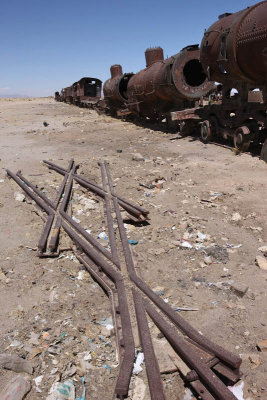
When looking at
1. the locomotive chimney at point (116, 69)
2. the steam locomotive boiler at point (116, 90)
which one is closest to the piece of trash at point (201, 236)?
the steam locomotive boiler at point (116, 90)

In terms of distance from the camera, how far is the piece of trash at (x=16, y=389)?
2137mm

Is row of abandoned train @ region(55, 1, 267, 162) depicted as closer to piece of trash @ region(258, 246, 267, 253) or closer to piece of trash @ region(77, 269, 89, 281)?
piece of trash @ region(258, 246, 267, 253)

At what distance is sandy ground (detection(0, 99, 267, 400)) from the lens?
8.11 ft

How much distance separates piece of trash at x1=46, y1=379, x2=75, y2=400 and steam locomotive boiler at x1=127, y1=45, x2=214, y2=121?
10.3 m

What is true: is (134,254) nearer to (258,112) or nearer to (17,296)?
(17,296)

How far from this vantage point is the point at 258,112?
7.76m

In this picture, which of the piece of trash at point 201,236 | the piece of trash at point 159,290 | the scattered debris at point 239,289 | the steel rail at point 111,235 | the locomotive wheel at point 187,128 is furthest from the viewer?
the locomotive wheel at point 187,128

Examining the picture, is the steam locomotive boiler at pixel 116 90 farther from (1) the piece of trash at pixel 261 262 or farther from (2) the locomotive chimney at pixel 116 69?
(1) the piece of trash at pixel 261 262

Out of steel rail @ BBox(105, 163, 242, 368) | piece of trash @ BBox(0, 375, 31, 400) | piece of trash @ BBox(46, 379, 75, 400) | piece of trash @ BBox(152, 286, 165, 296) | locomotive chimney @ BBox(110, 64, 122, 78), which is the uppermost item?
locomotive chimney @ BBox(110, 64, 122, 78)

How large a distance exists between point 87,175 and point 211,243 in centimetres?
428

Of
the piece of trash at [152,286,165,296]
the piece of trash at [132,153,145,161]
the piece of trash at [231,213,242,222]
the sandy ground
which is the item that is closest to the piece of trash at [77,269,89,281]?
the sandy ground

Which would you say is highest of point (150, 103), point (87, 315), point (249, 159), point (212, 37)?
point (212, 37)

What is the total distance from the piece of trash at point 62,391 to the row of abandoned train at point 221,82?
6.71 meters

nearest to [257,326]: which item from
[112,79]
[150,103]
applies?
[150,103]
